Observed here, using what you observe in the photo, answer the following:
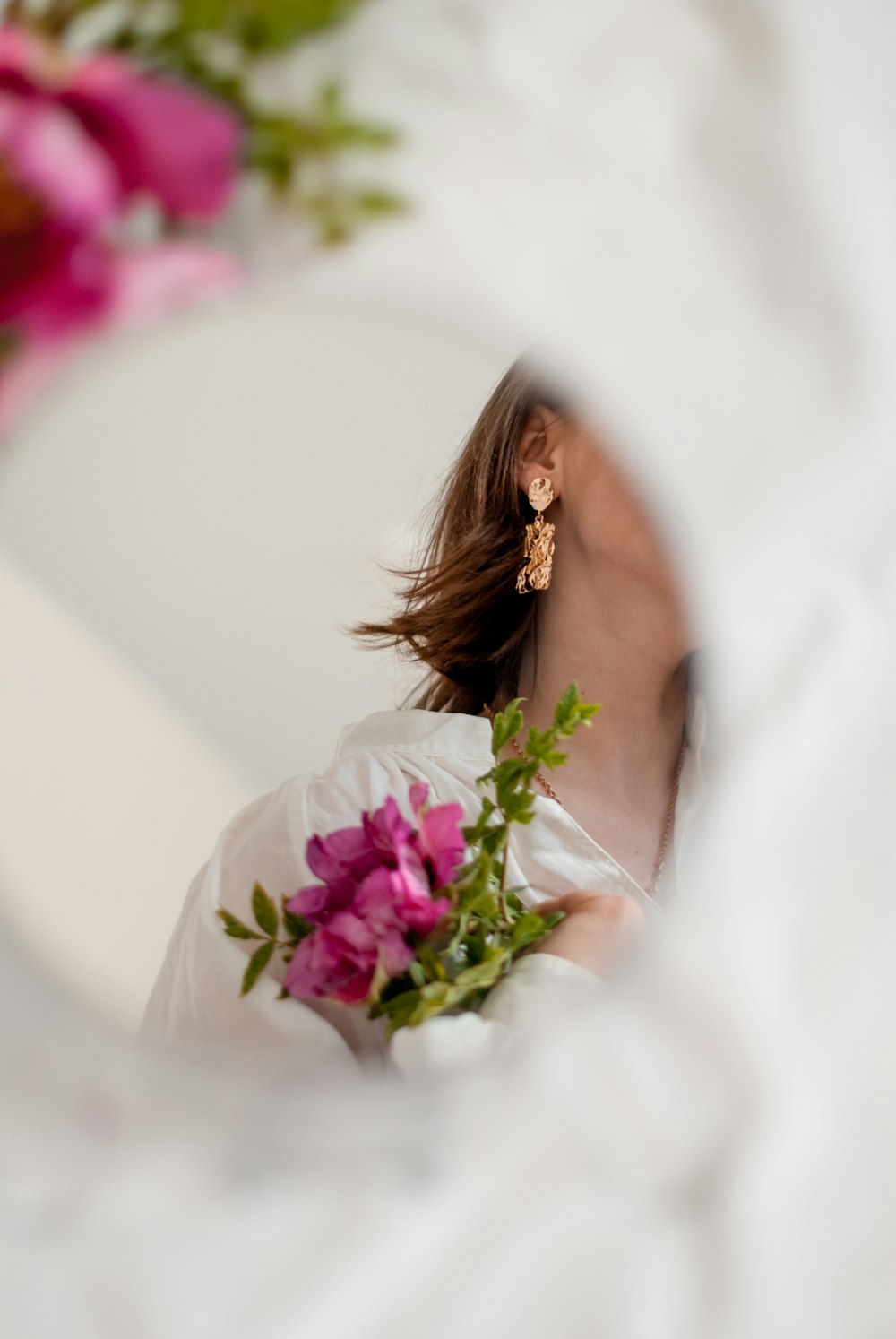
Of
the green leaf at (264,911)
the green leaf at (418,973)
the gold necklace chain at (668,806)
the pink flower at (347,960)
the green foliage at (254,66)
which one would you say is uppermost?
the green foliage at (254,66)

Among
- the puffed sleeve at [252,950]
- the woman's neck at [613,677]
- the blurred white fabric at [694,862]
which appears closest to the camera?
the blurred white fabric at [694,862]

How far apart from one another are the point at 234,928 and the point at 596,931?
0.40 ft

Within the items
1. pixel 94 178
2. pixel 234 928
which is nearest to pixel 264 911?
pixel 234 928

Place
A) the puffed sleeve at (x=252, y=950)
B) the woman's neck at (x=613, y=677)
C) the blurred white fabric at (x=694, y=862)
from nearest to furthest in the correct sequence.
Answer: the blurred white fabric at (x=694, y=862) < the puffed sleeve at (x=252, y=950) < the woman's neck at (x=613, y=677)

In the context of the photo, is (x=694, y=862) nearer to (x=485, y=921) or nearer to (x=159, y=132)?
(x=485, y=921)

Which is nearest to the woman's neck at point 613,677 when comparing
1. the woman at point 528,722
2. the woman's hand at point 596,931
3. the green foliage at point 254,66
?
the woman at point 528,722

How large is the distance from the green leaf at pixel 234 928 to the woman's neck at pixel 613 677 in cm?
16

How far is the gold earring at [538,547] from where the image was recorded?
46 cm

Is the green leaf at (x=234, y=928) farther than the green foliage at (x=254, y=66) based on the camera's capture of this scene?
Yes

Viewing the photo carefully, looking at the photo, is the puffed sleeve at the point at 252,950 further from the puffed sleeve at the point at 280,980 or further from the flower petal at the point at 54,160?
the flower petal at the point at 54,160

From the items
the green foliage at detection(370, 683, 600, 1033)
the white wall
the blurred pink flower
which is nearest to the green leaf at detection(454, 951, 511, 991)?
the green foliage at detection(370, 683, 600, 1033)

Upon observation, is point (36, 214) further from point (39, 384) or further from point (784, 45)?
point (784, 45)

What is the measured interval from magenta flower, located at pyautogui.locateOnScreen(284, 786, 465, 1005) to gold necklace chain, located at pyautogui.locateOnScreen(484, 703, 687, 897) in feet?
0.32

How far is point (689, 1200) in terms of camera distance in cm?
29
